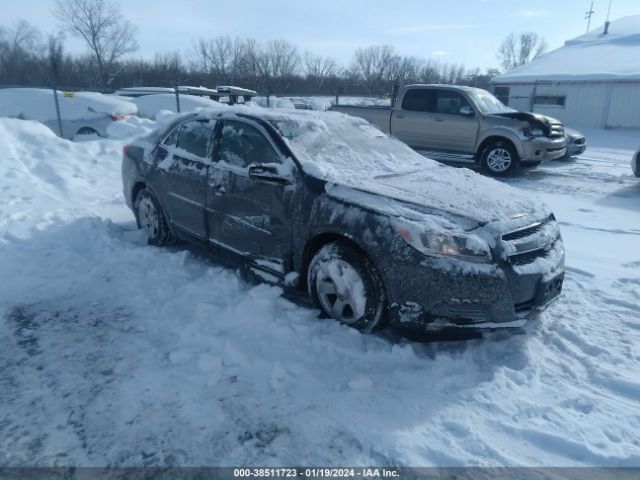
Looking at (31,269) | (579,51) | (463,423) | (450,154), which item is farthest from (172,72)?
(463,423)

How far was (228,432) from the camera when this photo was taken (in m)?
2.48

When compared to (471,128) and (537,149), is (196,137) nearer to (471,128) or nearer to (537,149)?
(471,128)

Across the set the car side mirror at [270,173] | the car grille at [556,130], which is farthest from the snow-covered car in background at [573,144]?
the car side mirror at [270,173]

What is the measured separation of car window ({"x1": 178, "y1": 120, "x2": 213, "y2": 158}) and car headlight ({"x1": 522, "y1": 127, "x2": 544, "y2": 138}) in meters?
7.54

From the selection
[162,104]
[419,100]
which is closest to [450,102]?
[419,100]

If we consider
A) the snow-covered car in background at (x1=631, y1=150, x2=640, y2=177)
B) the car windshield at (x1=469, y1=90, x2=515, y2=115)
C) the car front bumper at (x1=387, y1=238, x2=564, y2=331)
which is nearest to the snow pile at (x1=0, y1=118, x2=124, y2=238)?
the car front bumper at (x1=387, y1=238, x2=564, y2=331)

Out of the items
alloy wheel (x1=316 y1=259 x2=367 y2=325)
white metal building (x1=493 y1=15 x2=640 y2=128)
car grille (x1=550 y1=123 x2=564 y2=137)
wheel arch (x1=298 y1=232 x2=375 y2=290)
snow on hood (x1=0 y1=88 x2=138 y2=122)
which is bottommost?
alloy wheel (x1=316 y1=259 x2=367 y2=325)

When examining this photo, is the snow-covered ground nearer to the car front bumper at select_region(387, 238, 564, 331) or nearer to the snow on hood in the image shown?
the car front bumper at select_region(387, 238, 564, 331)

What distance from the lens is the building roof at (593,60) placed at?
20.6m

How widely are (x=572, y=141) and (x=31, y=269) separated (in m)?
12.4

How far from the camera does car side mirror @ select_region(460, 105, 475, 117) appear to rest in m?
10.1

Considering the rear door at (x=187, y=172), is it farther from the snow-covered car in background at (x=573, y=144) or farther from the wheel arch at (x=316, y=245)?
the snow-covered car in background at (x=573, y=144)

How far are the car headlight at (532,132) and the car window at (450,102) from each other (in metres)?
1.33

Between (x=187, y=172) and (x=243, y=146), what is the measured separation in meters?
0.77
